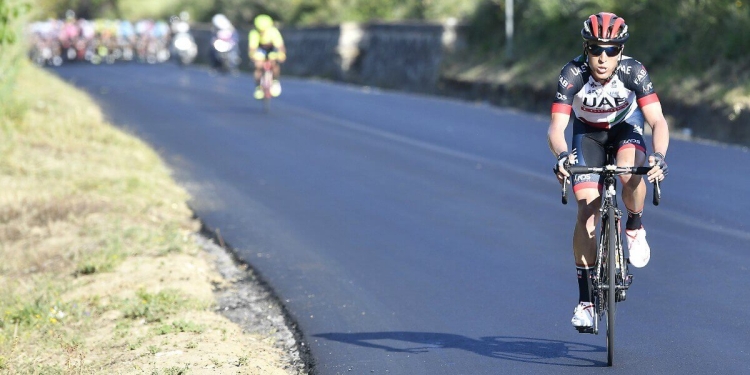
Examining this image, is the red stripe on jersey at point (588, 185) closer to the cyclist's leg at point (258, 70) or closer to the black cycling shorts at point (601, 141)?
the black cycling shorts at point (601, 141)

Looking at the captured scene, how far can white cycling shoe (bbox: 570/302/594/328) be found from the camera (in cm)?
662

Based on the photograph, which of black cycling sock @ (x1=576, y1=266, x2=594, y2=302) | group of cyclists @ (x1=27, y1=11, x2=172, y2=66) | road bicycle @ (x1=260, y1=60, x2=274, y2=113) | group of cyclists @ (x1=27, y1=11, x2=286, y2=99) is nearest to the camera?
black cycling sock @ (x1=576, y1=266, x2=594, y2=302)

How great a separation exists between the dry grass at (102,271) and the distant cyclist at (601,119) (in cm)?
190

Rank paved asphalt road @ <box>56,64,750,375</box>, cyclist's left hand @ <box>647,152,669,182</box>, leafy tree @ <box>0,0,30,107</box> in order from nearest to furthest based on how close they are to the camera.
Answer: cyclist's left hand @ <box>647,152,669,182</box>, paved asphalt road @ <box>56,64,750,375</box>, leafy tree @ <box>0,0,30,107</box>

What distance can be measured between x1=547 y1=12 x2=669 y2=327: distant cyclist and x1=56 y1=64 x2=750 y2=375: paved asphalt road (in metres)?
0.62

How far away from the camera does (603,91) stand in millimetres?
6648

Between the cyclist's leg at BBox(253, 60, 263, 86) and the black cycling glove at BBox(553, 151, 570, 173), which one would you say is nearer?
the black cycling glove at BBox(553, 151, 570, 173)

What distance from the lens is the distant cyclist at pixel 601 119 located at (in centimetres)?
645

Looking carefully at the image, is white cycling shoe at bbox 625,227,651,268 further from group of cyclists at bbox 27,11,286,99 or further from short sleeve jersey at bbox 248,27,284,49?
group of cyclists at bbox 27,11,286,99

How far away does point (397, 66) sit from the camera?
33.9m

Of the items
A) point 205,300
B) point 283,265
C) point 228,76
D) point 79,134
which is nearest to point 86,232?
point 283,265

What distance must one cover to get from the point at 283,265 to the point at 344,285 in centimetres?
99

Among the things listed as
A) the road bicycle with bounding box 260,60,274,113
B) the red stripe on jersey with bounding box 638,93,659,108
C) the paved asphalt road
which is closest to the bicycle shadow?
the paved asphalt road

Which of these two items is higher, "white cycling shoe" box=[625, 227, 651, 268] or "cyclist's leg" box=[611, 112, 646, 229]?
"cyclist's leg" box=[611, 112, 646, 229]
